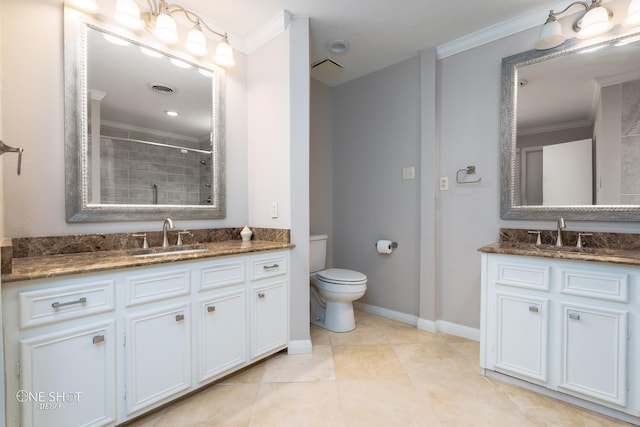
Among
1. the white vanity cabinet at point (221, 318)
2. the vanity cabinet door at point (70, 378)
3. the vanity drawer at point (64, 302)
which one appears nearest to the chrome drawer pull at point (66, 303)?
the vanity drawer at point (64, 302)

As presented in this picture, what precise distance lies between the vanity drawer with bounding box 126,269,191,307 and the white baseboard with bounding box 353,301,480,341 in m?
1.95

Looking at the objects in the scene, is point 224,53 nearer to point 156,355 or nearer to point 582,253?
point 156,355

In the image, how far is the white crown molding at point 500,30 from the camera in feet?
6.31

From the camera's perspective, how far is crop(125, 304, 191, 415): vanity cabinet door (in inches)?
51.6

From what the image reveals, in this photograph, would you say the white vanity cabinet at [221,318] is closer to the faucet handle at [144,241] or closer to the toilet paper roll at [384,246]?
the faucet handle at [144,241]

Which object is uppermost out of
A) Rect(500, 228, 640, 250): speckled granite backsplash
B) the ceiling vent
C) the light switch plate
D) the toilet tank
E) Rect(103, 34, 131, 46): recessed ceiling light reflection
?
Rect(103, 34, 131, 46): recessed ceiling light reflection

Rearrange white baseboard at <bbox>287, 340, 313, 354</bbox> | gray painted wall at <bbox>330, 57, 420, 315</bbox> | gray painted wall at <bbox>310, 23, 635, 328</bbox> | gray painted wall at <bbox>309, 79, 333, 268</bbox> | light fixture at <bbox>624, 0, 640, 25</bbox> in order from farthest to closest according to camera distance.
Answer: gray painted wall at <bbox>309, 79, 333, 268</bbox> → gray painted wall at <bbox>330, 57, 420, 315</bbox> → gray painted wall at <bbox>310, 23, 635, 328</bbox> → white baseboard at <bbox>287, 340, 313, 354</bbox> → light fixture at <bbox>624, 0, 640, 25</bbox>

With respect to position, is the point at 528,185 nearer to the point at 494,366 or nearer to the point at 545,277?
the point at 545,277

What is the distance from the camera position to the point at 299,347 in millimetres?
2068

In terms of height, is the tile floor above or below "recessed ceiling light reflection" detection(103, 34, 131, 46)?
below

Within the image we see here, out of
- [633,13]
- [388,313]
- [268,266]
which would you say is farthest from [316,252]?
[633,13]

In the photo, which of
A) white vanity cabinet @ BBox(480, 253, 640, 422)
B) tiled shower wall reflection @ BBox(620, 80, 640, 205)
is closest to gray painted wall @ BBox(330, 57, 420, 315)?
white vanity cabinet @ BBox(480, 253, 640, 422)

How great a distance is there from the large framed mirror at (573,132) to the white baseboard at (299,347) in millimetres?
1744

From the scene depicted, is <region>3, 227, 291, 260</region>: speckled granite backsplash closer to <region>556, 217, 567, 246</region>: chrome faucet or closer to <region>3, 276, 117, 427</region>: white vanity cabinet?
<region>3, 276, 117, 427</region>: white vanity cabinet
